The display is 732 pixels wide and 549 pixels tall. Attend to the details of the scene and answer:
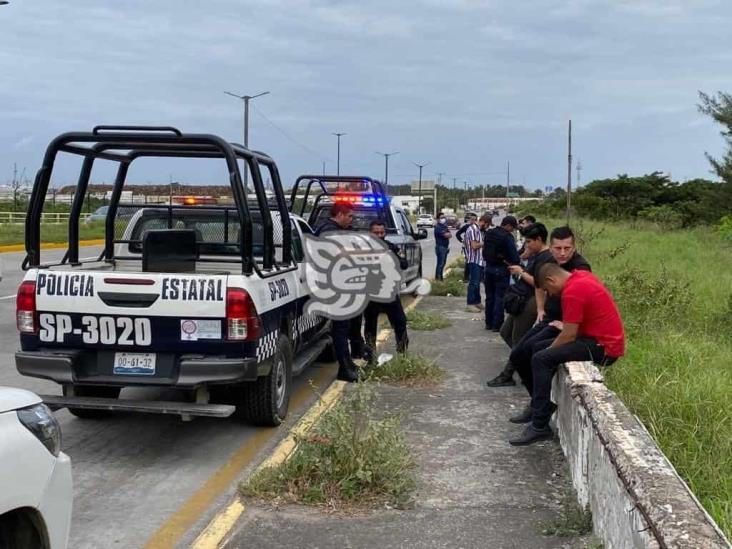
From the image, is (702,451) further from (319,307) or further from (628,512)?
(319,307)

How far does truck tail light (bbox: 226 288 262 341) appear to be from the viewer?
5.25 m

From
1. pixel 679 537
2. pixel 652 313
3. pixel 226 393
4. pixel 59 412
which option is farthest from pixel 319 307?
pixel 679 537

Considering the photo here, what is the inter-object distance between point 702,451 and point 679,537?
71.2 inches

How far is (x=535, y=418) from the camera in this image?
5738 millimetres

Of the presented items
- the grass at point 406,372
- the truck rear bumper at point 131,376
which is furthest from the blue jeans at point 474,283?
the truck rear bumper at point 131,376

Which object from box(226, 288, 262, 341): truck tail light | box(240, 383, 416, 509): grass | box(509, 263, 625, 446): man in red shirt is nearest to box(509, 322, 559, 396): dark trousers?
box(509, 263, 625, 446): man in red shirt

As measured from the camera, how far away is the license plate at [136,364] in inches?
209

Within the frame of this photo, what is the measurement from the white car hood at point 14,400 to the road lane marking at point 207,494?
1.47m

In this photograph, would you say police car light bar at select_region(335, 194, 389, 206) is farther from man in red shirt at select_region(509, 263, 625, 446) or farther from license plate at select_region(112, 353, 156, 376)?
license plate at select_region(112, 353, 156, 376)

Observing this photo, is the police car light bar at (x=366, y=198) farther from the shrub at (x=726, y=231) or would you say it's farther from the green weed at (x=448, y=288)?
the shrub at (x=726, y=231)

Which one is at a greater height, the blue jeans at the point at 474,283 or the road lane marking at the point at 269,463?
the blue jeans at the point at 474,283

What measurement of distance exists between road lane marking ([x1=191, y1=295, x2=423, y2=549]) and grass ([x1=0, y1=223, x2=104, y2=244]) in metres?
23.0

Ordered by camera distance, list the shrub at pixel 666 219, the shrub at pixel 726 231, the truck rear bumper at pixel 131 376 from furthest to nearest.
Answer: the shrub at pixel 666 219 < the shrub at pixel 726 231 < the truck rear bumper at pixel 131 376

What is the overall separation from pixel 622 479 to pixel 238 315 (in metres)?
2.81
